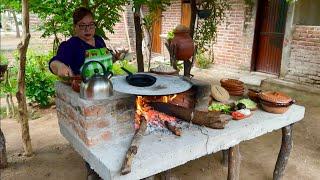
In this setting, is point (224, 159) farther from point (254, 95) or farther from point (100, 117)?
point (100, 117)

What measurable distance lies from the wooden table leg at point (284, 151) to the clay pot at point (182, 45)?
51.5 inches

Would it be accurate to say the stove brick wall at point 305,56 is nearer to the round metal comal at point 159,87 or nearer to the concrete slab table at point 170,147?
the concrete slab table at point 170,147

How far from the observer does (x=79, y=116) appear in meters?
2.24

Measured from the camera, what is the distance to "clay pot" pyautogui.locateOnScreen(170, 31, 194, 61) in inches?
132

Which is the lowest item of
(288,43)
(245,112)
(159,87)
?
(245,112)

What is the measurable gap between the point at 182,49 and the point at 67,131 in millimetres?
1523

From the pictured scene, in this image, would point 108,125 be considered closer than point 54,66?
Yes

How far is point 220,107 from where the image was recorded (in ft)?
9.55

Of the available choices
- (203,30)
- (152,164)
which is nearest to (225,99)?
(152,164)

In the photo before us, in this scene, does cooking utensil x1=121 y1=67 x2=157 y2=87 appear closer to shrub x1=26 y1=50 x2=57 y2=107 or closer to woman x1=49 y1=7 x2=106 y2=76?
woman x1=49 y1=7 x2=106 y2=76

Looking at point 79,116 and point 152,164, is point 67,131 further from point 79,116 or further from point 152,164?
point 152,164

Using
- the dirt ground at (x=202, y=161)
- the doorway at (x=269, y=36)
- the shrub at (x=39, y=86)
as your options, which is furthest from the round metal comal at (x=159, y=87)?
the doorway at (x=269, y=36)

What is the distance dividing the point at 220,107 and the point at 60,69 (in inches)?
59.9

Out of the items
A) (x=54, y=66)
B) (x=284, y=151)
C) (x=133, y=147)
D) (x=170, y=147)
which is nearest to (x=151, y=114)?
(x=170, y=147)
